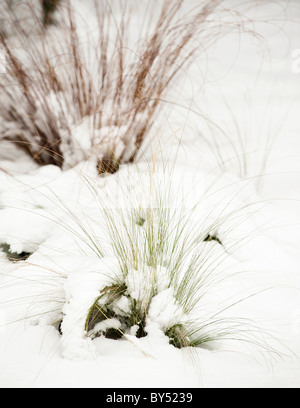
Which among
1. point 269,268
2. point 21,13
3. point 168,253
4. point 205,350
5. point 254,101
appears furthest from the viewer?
point 254,101

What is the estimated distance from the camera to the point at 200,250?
43.0 inches

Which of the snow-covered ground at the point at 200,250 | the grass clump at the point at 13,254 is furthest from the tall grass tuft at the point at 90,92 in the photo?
the grass clump at the point at 13,254

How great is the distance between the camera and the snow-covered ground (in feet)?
2.33

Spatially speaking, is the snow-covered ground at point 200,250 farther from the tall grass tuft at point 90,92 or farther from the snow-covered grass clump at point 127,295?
the tall grass tuft at point 90,92

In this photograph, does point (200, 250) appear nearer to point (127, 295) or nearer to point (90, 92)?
point (127, 295)

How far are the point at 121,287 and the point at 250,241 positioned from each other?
60cm

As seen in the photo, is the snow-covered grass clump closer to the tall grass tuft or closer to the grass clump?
the grass clump

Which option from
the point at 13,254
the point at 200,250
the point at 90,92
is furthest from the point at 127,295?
the point at 90,92

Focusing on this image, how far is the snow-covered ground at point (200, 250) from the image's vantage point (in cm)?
71

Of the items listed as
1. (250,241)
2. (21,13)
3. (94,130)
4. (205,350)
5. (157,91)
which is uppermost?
(21,13)

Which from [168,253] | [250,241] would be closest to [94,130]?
[168,253]

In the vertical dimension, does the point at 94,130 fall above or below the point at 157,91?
below

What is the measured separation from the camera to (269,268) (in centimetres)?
110
